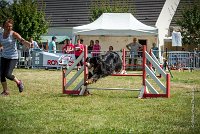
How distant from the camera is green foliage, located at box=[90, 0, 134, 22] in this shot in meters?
39.9

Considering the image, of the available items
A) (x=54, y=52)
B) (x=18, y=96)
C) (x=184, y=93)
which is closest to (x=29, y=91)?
(x=18, y=96)

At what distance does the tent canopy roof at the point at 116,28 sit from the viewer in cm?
2484

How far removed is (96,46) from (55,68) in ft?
9.20

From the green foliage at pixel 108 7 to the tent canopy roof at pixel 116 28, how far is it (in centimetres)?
1351

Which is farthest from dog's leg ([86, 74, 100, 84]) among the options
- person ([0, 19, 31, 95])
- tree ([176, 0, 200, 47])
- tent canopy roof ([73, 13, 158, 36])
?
tree ([176, 0, 200, 47])

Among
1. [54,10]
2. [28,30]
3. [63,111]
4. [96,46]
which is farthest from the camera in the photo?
[54,10]

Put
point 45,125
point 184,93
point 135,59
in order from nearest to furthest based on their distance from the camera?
point 45,125 → point 184,93 → point 135,59

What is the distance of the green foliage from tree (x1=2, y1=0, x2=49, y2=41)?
6.65m

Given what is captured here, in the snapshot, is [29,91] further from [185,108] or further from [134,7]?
[134,7]

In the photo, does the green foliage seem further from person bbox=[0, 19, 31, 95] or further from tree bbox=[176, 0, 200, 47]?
person bbox=[0, 19, 31, 95]

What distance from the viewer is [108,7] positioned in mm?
40406

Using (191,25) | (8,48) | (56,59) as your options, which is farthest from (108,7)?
(8,48)

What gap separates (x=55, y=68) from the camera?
24.5 meters

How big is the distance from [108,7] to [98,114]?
109 feet
